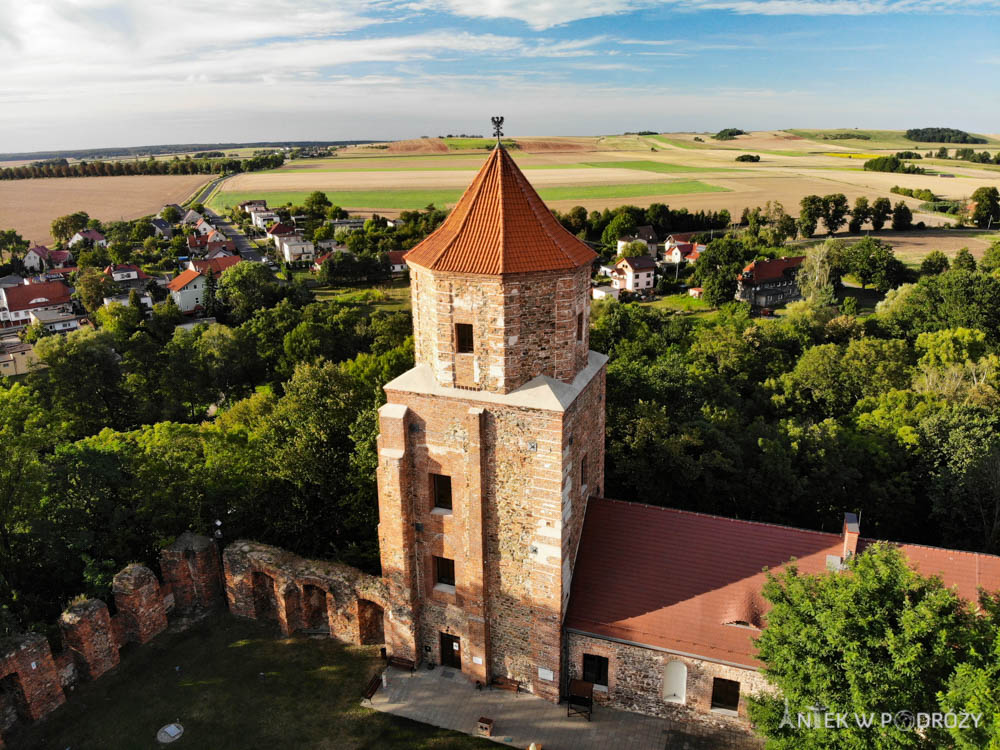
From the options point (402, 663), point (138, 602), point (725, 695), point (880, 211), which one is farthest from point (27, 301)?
point (880, 211)

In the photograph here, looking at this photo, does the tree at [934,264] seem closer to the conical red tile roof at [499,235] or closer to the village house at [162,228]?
the conical red tile roof at [499,235]

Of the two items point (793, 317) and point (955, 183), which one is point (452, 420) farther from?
point (955, 183)

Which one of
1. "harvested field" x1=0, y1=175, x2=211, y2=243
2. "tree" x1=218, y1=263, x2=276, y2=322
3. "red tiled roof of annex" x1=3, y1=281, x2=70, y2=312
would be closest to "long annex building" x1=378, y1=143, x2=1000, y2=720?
"tree" x1=218, y1=263, x2=276, y2=322

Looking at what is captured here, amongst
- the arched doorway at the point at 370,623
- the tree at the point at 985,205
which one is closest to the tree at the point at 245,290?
the arched doorway at the point at 370,623

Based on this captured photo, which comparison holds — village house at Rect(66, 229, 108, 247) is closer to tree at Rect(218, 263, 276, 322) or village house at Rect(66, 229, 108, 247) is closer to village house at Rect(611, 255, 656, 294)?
tree at Rect(218, 263, 276, 322)

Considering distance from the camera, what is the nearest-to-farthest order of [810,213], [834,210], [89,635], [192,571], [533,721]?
1. [533,721]
2. [89,635]
3. [192,571]
4. [810,213]
5. [834,210]

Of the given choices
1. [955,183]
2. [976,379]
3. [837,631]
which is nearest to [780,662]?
[837,631]

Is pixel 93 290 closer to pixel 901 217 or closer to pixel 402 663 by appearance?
pixel 402 663
